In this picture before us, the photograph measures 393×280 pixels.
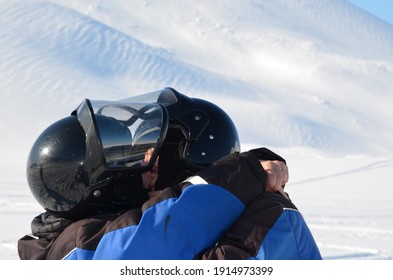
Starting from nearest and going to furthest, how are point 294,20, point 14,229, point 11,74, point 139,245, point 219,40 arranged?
1. point 139,245
2. point 14,229
3. point 11,74
4. point 219,40
5. point 294,20

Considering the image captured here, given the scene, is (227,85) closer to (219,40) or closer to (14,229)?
(219,40)

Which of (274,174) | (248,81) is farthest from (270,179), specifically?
(248,81)

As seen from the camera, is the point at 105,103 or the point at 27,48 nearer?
the point at 105,103

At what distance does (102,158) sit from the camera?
1.97 metres

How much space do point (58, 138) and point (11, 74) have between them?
1181 inches

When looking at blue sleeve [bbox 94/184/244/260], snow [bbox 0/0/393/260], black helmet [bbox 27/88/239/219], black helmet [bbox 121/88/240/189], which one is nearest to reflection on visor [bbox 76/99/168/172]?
black helmet [bbox 27/88/239/219]

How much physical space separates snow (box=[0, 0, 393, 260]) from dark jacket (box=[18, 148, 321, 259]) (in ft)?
13.7

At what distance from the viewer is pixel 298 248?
182 cm

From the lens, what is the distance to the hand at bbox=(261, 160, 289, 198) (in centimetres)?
189

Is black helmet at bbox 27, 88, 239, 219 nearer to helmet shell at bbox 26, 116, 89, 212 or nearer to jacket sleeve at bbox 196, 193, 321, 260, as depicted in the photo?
helmet shell at bbox 26, 116, 89, 212

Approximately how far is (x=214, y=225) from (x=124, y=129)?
44 cm

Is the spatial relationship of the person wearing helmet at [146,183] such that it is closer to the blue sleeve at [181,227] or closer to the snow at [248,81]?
the blue sleeve at [181,227]

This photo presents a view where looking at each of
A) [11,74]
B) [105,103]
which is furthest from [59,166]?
[11,74]

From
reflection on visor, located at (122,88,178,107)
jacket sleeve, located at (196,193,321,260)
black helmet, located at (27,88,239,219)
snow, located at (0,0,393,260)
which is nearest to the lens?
jacket sleeve, located at (196,193,321,260)
